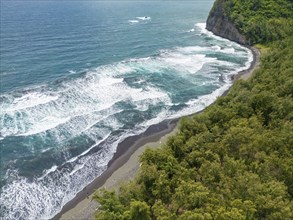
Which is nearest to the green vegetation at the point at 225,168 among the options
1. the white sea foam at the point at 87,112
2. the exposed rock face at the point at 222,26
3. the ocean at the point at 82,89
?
the white sea foam at the point at 87,112

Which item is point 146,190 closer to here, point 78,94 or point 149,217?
point 149,217

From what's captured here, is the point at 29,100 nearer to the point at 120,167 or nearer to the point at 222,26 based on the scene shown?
the point at 120,167

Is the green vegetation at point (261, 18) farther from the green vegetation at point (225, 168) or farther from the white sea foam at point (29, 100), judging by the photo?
the white sea foam at point (29, 100)

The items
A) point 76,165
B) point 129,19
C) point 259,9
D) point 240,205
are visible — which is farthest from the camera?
point 129,19

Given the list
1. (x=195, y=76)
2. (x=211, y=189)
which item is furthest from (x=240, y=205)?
(x=195, y=76)

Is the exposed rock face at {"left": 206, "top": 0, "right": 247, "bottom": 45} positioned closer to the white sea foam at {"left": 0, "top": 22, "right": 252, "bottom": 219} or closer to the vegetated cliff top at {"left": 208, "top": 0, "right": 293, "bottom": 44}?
the vegetated cliff top at {"left": 208, "top": 0, "right": 293, "bottom": 44}

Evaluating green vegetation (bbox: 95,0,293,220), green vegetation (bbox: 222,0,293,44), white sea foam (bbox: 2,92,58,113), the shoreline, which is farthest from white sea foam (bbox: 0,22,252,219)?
green vegetation (bbox: 222,0,293,44)
